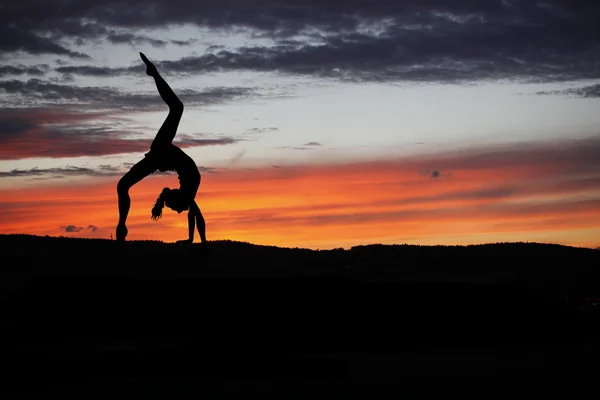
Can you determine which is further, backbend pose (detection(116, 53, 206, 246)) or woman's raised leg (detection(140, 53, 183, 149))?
backbend pose (detection(116, 53, 206, 246))

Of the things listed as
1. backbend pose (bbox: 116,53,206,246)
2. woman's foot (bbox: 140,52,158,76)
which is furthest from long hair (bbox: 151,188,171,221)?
woman's foot (bbox: 140,52,158,76)

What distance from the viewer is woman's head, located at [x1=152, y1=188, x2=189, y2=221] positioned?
18438 millimetres

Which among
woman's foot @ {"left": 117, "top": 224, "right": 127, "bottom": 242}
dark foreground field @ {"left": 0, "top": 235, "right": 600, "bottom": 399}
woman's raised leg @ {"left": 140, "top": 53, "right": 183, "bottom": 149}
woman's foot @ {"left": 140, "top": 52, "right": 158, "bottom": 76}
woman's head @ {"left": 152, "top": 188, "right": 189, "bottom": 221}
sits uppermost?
woman's foot @ {"left": 140, "top": 52, "right": 158, "bottom": 76}

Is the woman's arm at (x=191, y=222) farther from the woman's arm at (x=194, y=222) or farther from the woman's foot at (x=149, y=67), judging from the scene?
the woman's foot at (x=149, y=67)

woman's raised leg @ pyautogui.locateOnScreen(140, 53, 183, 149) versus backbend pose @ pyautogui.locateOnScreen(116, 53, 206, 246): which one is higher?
woman's raised leg @ pyautogui.locateOnScreen(140, 53, 183, 149)

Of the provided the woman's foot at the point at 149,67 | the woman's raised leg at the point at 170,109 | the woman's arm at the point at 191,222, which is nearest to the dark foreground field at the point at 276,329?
the woman's arm at the point at 191,222

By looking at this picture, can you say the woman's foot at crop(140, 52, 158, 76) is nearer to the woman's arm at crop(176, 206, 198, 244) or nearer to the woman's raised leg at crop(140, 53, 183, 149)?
the woman's raised leg at crop(140, 53, 183, 149)

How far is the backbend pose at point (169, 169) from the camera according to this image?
18.3m

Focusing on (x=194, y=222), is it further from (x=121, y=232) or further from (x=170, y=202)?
(x=121, y=232)

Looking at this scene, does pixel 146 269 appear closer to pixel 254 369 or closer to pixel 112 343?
pixel 112 343

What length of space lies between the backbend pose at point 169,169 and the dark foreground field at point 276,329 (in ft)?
3.14

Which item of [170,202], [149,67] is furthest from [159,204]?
[149,67]

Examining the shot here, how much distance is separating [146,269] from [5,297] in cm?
314

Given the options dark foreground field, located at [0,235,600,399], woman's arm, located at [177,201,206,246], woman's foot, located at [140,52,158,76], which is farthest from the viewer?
woman's arm, located at [177,201,206,246]
